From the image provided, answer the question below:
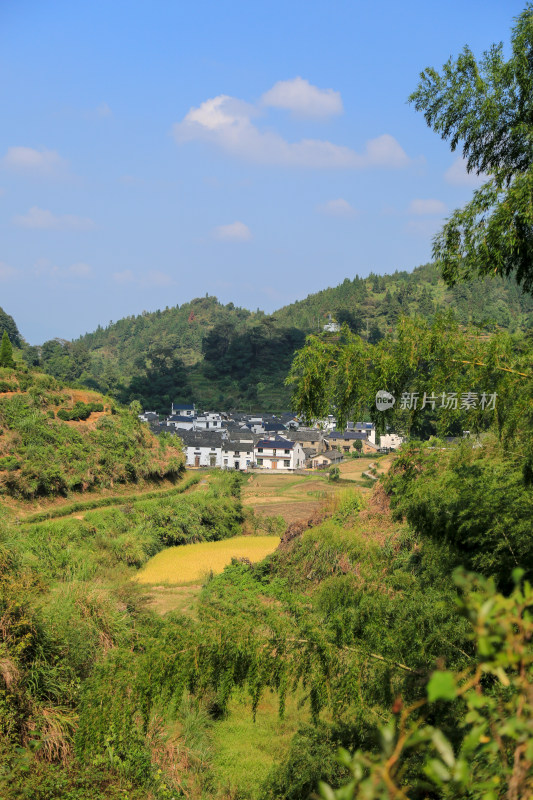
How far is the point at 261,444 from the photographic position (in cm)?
4612

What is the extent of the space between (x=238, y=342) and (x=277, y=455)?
115ft

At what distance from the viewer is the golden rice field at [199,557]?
18.5 meters

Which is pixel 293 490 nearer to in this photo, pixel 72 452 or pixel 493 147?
pixel 72 452

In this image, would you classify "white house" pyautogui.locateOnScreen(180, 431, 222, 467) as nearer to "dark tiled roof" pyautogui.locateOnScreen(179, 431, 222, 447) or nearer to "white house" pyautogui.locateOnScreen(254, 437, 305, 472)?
"dark tiled roof" pyautogui.locateOnScreen(179, 431, 222, 447)

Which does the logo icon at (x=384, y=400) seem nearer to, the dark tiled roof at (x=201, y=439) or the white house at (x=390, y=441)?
the dark tiled roof at (x=201, y=439)

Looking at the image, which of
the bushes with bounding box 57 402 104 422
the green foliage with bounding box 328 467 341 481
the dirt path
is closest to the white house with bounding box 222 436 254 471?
the green foliage with bounding box 328 467 341 481

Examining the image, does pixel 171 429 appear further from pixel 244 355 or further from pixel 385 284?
pixel 385 284

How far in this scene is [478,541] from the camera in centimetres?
635

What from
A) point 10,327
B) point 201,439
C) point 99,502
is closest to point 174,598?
point 99,502

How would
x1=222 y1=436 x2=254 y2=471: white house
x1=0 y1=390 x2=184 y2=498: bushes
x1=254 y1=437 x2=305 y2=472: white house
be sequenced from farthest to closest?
x1=222 y1=436 x2=254 y2=471: white house, x1=254 y1=437 x2=305 y2=472: white house, x1=0 y1=390 x2=184 y2=498: bushes

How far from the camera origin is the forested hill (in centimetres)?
6925

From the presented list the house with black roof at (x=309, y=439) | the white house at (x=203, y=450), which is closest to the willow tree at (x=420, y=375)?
the white house at (x=203, y=450)

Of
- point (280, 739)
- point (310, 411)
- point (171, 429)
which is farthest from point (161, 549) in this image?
point (171, 429)

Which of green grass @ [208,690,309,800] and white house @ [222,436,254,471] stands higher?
white house @ [222,436,254,471]
